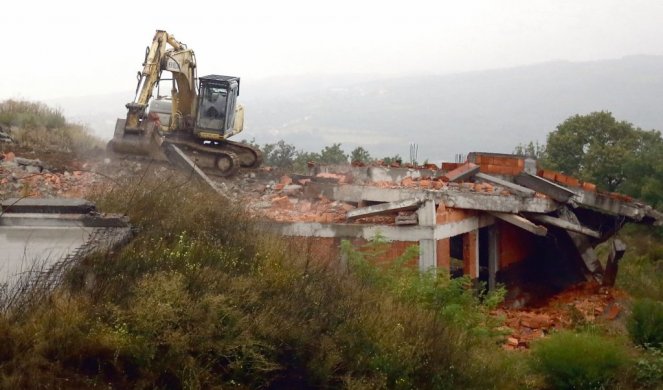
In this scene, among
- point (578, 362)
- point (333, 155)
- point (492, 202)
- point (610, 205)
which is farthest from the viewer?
point (333, 155)

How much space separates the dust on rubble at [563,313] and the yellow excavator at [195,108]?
847cm

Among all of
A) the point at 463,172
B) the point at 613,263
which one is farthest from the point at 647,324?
the point at 613,263

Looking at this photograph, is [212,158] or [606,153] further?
[606,153]

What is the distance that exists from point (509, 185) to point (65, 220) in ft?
37.0

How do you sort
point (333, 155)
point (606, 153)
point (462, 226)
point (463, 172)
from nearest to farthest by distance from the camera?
1. point (462, 226)
2. point (463, 172)
3. point (606, 153)
4. point (333, 155)

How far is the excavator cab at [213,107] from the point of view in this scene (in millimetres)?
21625

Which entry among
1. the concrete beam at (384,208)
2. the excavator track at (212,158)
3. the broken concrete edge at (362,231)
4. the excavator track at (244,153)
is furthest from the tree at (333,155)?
the broken concrete edge at (362,231)

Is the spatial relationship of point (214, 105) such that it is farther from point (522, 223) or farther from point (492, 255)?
point (522, 223)

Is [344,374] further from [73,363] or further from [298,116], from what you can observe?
[298,116]

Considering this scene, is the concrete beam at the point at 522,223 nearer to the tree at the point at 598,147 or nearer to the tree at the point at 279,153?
the tree at the point at 598,147

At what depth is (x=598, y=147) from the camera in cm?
3462

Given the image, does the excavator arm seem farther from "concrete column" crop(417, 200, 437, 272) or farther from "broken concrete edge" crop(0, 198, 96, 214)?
"broken concrete edge" crop(0, 198, 96, 214)

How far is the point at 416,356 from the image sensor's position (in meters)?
7.55

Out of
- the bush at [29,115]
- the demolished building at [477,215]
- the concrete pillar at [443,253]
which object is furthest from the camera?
the bush at [29,115]
